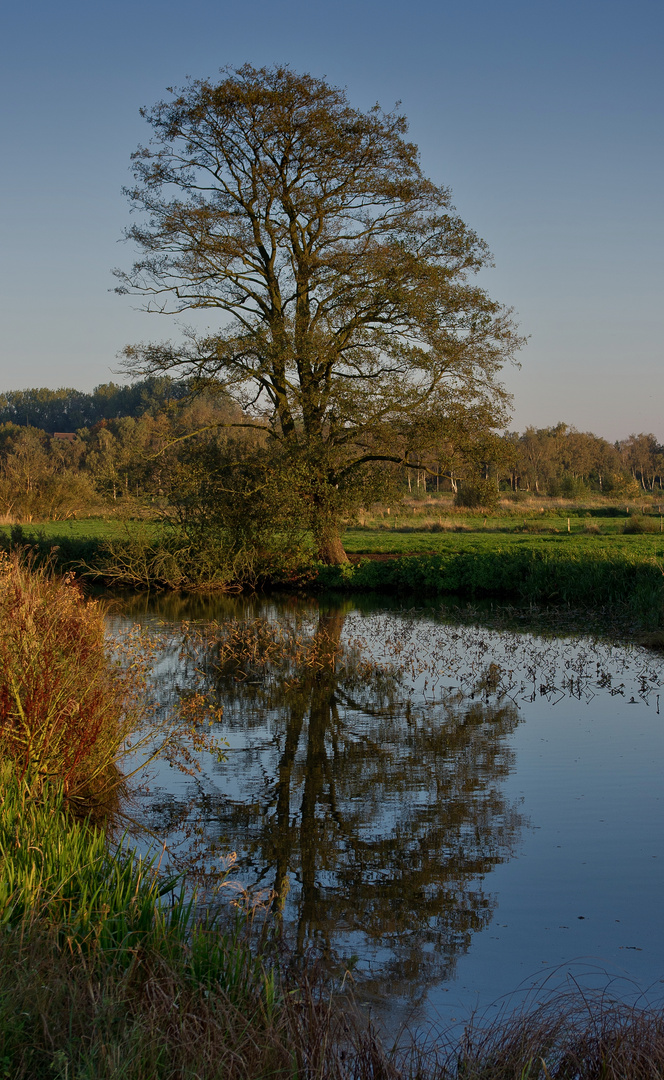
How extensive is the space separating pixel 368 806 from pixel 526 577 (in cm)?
1524

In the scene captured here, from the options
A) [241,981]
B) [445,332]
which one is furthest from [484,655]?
[445,332]

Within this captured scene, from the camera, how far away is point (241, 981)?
12.2 ft

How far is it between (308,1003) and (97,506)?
2427 centimetres

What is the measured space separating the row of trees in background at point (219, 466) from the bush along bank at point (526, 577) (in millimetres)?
2407

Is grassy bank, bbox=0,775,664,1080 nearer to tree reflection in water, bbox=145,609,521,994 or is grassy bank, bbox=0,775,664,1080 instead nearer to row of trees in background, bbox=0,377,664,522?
tree reflection in water, bbox=145,609,521,994

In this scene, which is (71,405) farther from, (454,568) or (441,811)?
(441,811)

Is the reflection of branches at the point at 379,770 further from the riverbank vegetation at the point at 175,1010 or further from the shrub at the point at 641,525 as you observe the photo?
the shrub at the point at 641,525

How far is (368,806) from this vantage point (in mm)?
7375

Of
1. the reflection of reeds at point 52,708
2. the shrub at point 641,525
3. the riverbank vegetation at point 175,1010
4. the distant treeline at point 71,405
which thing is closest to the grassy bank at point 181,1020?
the riverbank vegetation at point 175,1010

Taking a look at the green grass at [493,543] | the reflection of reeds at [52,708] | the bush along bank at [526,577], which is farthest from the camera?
the green grass at [493,543]

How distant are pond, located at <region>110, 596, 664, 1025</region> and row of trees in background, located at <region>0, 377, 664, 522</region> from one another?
Answer: 1113 centimetres

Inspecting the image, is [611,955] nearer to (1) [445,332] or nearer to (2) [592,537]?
(1) [445,332]

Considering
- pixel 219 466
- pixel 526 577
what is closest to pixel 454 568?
pixel 526 577

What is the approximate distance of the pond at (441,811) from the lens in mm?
4914
